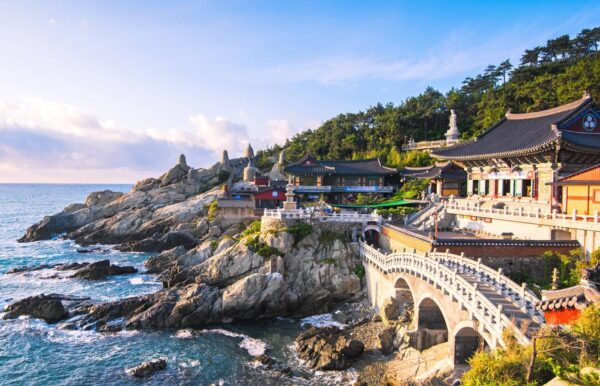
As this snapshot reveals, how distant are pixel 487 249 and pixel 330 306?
15153 millimetres

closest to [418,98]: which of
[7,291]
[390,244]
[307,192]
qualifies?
[307,192]

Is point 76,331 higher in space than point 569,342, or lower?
lower

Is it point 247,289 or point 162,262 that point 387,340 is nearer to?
point 247,289

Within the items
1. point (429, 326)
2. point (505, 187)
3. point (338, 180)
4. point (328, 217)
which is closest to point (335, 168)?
point (338, 180)

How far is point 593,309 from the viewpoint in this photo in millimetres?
12875

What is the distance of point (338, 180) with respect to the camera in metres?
66.6

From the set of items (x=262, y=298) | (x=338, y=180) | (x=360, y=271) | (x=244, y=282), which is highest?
(x=338, y=180)

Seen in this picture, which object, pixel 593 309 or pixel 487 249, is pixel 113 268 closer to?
pixel 487 249

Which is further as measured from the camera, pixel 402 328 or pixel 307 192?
pixel 307 192

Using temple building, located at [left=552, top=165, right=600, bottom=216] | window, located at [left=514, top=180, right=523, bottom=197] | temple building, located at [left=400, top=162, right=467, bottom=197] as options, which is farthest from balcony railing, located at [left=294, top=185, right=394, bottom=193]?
temple building, located at [left=552, top=165, right=600, bottom=216]

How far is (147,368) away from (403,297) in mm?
19232

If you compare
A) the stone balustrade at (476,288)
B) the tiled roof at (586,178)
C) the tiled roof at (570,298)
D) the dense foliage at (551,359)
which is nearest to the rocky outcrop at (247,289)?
the stone balustrade at (476,288)

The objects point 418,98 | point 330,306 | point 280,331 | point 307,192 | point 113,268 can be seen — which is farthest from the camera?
point 418,98

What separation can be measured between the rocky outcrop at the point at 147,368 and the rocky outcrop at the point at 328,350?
9580 mm
